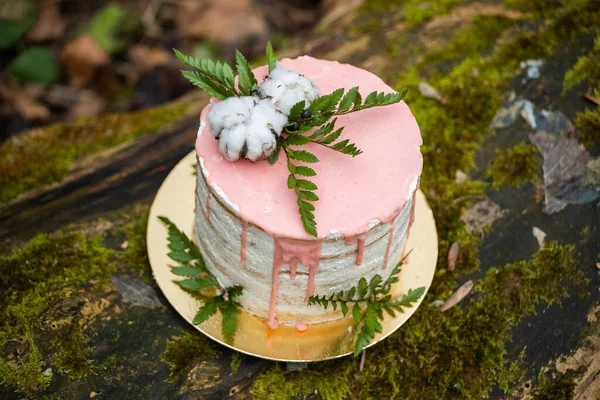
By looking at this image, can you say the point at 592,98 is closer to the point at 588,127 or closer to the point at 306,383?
the point at 588,127

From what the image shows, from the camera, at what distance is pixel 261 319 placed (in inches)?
108

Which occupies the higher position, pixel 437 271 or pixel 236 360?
pixel 437 271

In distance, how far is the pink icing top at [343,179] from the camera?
223cm

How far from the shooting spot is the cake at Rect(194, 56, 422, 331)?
2.24 meters

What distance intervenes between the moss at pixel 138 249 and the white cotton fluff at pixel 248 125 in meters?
1.00

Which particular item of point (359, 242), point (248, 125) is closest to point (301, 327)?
point (359, 242)

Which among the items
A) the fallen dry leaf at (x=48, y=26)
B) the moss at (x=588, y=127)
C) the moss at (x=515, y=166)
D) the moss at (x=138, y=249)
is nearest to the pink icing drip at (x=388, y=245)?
the moss at (x=515, y=166)

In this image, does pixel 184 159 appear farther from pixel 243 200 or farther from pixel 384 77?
pixel 384 77

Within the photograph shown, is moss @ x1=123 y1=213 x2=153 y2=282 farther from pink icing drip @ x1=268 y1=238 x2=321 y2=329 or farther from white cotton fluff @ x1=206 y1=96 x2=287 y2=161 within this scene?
white cotton fluff @ x1=206 y1=96 x2=287 y2=161

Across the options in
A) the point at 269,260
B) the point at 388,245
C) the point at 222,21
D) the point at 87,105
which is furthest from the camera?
the point at 222,21

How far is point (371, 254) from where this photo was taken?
246 centimetres

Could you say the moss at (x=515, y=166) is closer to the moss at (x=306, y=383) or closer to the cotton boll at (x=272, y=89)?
the moss at (x=306, y=383)

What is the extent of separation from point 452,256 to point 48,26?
376 cm

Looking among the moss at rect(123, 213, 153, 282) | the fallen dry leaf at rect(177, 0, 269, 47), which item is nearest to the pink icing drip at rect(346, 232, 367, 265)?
the moss at rect(123, 213, 153, 282)
